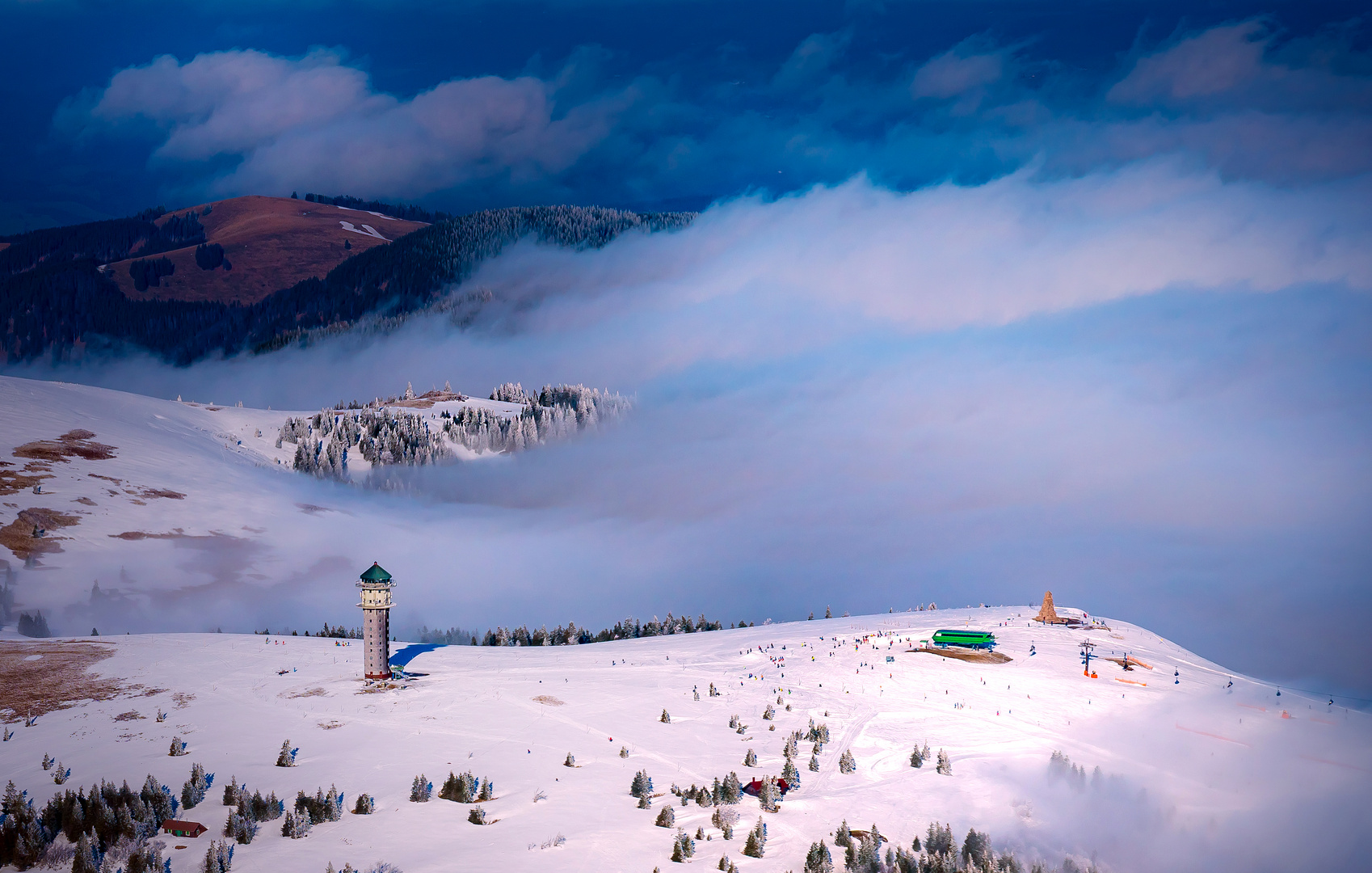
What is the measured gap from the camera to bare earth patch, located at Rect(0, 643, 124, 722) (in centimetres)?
7675

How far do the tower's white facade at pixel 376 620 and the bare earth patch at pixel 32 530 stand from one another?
78455mm

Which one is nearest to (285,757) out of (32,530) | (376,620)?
(376,620)

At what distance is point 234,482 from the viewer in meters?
195

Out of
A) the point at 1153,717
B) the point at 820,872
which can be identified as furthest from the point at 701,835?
the point at 1153,717

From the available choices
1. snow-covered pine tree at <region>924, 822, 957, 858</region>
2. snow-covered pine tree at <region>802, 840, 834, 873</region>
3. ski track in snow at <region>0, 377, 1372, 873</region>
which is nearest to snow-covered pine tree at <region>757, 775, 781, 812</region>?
ski track in snow at <region>0, 377, 1372, 873</region>

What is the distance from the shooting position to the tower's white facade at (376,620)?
87.9m

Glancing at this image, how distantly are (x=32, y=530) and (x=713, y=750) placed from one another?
12048cm

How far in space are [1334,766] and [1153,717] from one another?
14034mm

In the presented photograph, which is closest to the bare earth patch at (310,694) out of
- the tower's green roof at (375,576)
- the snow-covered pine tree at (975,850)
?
the tower's green roof at (375,576)

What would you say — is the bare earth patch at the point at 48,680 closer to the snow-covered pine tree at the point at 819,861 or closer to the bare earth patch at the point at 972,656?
the snow-covered pine tree at the point at 819,861

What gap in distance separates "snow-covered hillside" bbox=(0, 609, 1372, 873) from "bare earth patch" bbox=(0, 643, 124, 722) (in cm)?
119

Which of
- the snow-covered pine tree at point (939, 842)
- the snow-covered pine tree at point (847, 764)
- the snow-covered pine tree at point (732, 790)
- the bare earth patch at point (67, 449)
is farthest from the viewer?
the bare earth patch at point (67, 449)

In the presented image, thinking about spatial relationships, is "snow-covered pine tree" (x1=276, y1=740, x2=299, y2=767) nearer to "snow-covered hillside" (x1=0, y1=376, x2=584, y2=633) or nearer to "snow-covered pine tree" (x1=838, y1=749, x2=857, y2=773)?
"snow-covered pine tree" (x1=838, y1=749, x2=857, y2=773)

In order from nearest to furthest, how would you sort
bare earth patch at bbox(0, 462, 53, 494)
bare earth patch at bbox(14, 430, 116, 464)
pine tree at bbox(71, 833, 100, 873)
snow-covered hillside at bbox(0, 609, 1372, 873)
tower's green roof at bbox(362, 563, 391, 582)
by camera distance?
pine tree at bbox(71, 833, 100, 873) < snow-covered hillside at bbox(0, 609, 1372, 873) < tower's green roof at bbox(362, 563, 391, 582) < bare earth patch at bbox(0, 462, 53, 494) < bare earth patch at bbox(14, 430, 116, 464)
